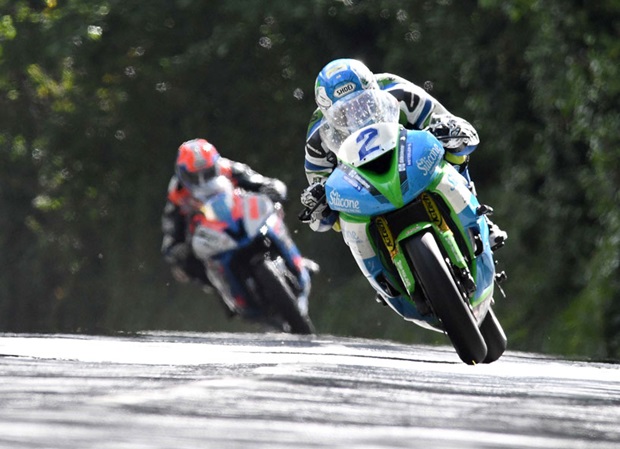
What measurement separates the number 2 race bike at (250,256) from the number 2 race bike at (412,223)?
602 centimetres

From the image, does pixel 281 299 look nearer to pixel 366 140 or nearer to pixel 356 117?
pixel 356 117

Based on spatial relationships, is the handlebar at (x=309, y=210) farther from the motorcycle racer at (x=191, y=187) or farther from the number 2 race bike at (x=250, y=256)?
the motorcycle racer at (x=191, y=187)

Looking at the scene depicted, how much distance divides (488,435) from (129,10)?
64.1 ft

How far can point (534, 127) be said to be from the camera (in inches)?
765

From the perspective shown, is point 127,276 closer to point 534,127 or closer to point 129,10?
point 129,10

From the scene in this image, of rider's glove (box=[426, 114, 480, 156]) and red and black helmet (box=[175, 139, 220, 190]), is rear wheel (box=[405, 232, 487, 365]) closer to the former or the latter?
rider's glove (box=[426, 114, 480, 156])

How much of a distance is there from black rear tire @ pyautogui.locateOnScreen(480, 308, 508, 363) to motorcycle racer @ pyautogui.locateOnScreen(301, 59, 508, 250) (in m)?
0.40

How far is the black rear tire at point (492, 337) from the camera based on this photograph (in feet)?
34.0

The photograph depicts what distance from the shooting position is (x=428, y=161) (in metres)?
9.87

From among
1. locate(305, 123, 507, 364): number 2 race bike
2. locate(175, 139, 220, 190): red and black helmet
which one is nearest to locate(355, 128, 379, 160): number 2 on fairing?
locate(305, 123, 507, 364): number 2 race bike

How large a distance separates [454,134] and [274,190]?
661cm

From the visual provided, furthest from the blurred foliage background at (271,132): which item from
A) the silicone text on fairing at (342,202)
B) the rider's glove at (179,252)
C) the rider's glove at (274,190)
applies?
the silicone text on fairing at (342,202)

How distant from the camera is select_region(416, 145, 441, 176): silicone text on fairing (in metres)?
9.83

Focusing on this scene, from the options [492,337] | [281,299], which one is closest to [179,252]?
[281,299]
